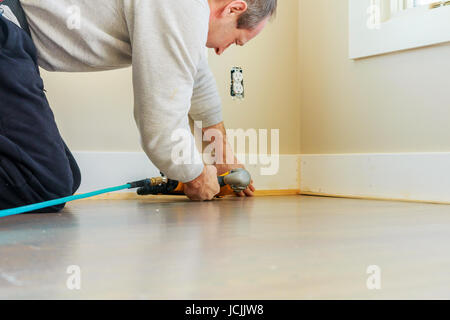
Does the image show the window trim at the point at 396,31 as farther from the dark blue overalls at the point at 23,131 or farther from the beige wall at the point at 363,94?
the dark blue overalls at the point at 23,131

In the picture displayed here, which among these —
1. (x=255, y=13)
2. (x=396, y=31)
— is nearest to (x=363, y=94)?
(x=396, y=31)

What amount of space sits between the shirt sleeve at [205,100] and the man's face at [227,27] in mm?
222

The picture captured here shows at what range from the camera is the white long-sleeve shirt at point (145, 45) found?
964 mm

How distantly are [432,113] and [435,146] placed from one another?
0.10 m

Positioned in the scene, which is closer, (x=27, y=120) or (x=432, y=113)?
(x=27, y=120)

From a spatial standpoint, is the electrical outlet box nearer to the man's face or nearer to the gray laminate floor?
the man's face

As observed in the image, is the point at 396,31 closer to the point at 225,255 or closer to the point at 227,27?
the point at 227,27

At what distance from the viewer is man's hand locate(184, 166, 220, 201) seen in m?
1.28

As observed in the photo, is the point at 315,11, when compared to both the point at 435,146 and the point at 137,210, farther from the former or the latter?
the point at 137,210

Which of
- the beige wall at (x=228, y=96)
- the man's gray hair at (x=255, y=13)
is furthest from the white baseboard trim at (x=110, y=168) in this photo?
the man's gray hair at (x=255, y=13)

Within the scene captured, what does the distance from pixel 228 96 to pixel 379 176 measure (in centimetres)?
61

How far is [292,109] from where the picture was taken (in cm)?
190

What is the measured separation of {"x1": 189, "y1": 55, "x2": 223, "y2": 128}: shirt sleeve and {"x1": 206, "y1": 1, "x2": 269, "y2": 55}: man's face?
0.22 m
